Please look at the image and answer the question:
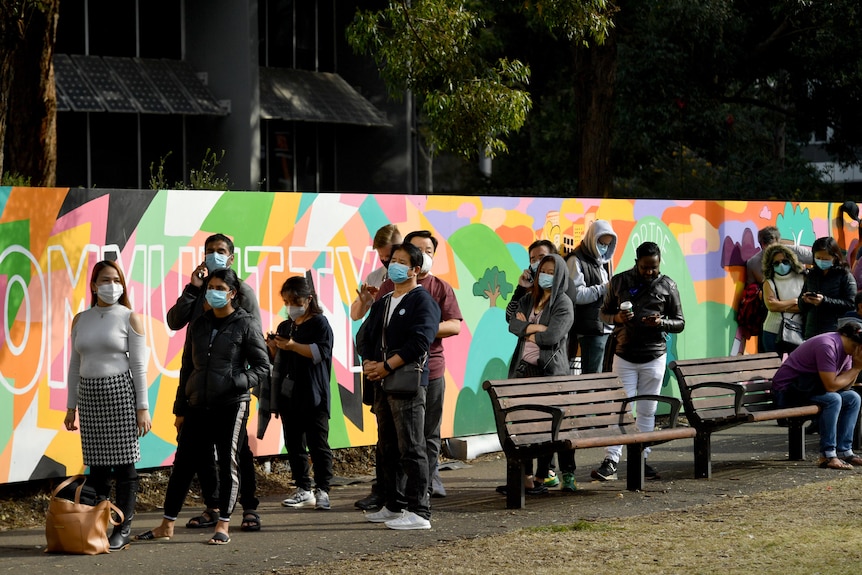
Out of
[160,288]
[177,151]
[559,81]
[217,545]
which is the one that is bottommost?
[217,545]

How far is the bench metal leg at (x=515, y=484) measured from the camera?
9.12 m

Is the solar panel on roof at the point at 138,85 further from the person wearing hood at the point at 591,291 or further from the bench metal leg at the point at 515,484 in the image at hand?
the bench metal leg at the point at 515,484

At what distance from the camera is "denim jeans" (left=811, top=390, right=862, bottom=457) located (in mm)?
10766

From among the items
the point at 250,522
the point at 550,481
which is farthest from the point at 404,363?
the point at 550,481

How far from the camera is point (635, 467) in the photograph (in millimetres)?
9836

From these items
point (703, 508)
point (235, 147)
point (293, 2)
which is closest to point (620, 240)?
point (703, 508)

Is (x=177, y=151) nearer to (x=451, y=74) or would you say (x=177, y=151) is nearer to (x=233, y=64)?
(x=233, y=64)

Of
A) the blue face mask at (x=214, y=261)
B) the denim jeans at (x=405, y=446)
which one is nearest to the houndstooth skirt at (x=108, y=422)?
the blue face mask at (x=214, y=261)

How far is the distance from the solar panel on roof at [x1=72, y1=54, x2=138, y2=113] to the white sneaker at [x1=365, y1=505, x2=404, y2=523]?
751 inches

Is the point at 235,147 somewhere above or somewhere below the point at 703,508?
above

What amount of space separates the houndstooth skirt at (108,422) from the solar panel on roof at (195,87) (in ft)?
68.8

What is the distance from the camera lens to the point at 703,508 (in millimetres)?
9102

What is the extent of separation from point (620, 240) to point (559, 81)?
2487cm

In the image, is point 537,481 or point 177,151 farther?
point 177,151
